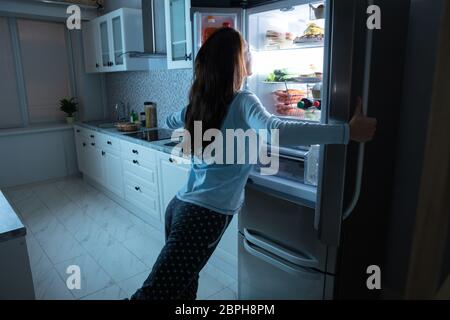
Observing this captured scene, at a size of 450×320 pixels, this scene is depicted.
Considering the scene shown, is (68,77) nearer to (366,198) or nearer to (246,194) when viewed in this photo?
(246,194)

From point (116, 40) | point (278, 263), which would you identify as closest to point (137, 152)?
point (116, 40)

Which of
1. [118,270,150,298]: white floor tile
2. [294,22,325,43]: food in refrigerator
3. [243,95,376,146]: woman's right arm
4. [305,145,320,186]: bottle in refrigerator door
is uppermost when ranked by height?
[294,22,325,43]: food in refrigerator

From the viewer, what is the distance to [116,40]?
3.57 meters

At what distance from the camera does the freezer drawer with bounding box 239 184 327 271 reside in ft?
4.78

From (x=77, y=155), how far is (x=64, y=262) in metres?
2.33

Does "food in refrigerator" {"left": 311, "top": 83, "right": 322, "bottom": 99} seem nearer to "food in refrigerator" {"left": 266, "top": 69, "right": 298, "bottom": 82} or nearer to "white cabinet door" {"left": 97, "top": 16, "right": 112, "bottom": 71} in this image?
"food in refrigerator" {"left": 266, "top": 69, "right": 298, "bottom": 82}

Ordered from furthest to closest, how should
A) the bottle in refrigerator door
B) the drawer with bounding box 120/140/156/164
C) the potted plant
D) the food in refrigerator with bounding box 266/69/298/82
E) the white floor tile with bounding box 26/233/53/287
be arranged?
the potted plant → the drawer with bounding box 120/140/156/164 → the white floor tile with bounding box 26/233/53/287 → the food in refrigerator with bounding box 266/69/298/82 → the bottle in refrigerator door

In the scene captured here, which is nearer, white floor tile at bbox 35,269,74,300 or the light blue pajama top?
the light blue pajama top

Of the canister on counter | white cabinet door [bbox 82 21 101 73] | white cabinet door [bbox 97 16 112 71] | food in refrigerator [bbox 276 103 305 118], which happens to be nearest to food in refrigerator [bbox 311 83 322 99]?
food in refrigerator [bbox 276 103 305 118]

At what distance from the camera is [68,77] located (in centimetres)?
462

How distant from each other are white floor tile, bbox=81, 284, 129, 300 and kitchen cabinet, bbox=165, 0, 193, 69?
1700 mm

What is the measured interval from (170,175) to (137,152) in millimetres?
591

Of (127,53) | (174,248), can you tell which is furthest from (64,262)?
(127,53)
